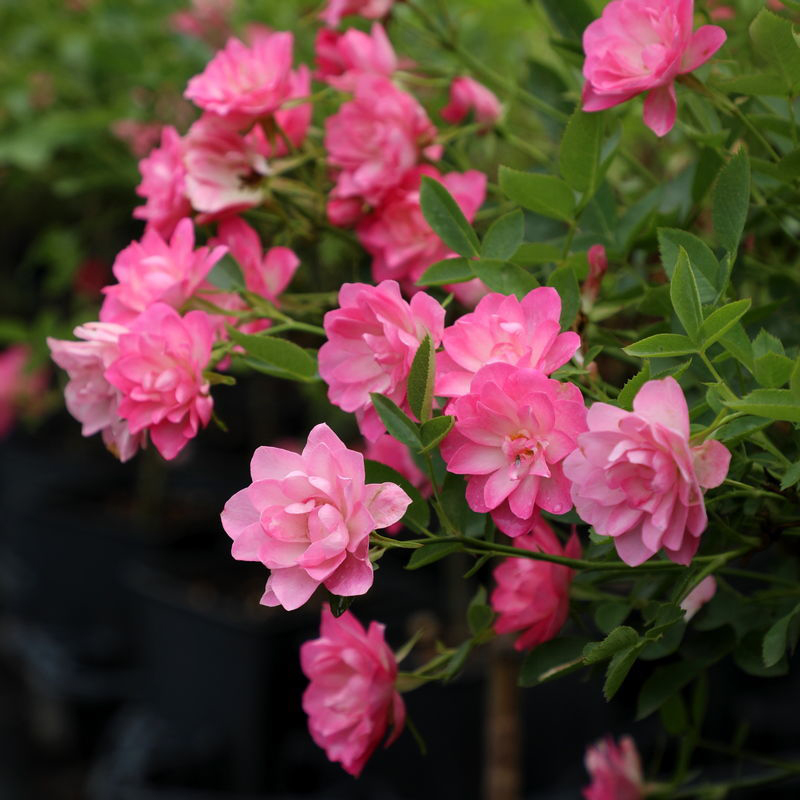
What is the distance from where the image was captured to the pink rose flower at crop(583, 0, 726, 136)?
0.47 meters

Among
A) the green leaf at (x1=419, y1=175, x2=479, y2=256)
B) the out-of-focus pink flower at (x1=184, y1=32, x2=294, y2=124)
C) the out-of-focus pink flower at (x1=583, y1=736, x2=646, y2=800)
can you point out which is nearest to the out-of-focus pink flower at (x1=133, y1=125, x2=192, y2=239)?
the out-of-focus pink flower at (x1=184, y1=32, x2=294, y2=124)

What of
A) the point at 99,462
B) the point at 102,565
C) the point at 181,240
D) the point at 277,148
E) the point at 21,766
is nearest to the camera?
the point at 181,240

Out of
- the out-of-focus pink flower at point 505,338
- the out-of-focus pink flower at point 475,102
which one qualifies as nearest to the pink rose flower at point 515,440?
the out-of-focus pink flower at point 505,338

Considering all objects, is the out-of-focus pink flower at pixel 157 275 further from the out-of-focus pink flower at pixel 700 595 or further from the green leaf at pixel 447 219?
the out-of-focus pink flower at pixel 700 595

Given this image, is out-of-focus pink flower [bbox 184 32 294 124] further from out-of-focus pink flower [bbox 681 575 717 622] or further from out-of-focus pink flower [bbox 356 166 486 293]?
out-of-focus pink flower [bbox 681 575 717 622]

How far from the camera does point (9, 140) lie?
1.24 metres

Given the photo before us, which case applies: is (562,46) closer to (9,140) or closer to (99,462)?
(9,140)

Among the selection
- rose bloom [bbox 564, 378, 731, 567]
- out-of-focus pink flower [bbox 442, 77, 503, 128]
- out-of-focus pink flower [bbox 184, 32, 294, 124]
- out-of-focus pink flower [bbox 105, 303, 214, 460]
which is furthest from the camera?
out-of-focus pink flower [bbox 442, 77, 503, 128]

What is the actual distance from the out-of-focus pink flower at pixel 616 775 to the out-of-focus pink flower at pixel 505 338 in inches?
13.2

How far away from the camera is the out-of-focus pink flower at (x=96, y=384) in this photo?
1.72ft

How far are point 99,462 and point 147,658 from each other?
87 cm

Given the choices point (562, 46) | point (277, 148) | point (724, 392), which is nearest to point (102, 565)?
point (277, 148)

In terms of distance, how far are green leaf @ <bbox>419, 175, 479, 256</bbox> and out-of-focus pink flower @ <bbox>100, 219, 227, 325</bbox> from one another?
11cm

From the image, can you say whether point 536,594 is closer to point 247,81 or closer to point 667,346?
point 667,346
